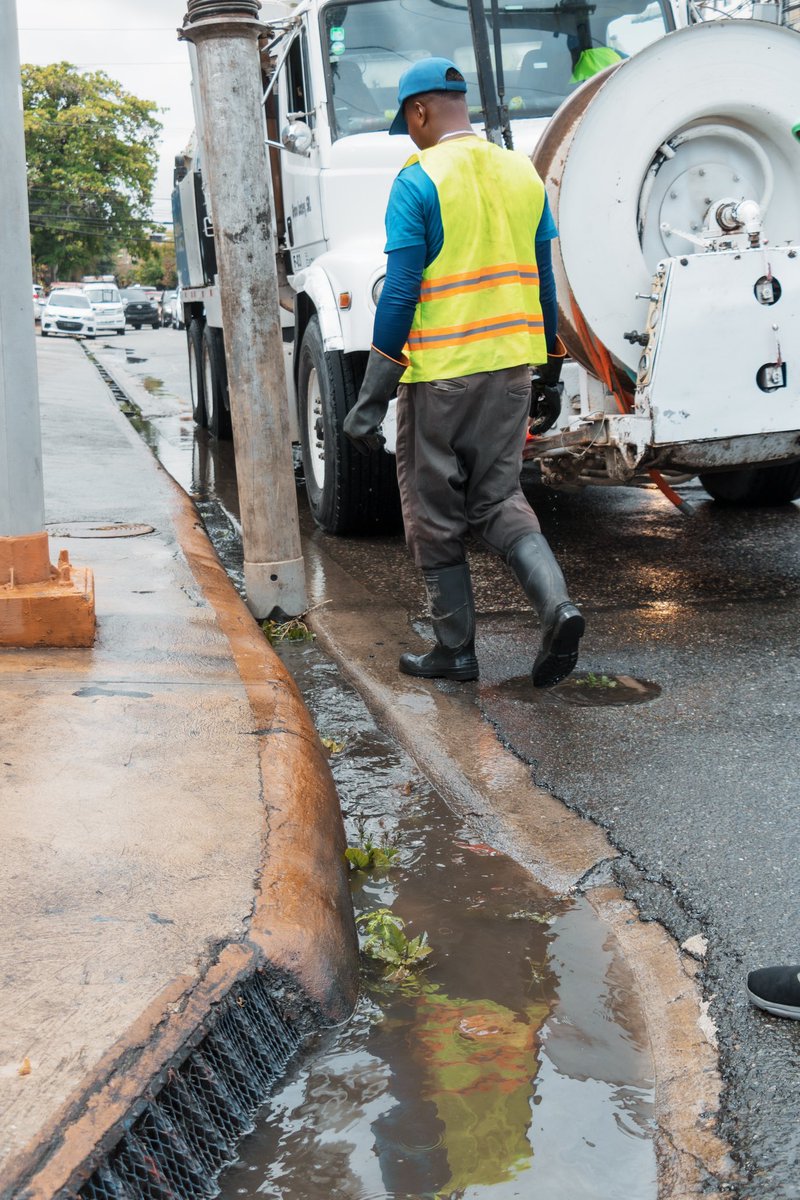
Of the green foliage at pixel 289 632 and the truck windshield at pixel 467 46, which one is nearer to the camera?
the green foliage at pixel 289 632

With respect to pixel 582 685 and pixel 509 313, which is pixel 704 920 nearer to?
pixel 582 685

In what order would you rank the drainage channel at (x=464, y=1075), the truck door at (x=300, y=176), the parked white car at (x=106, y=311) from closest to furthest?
the drainage channel at (x=464, y=1075) → the truck door at (x=300, y=176) → the parked white car at (x=106, y=311)

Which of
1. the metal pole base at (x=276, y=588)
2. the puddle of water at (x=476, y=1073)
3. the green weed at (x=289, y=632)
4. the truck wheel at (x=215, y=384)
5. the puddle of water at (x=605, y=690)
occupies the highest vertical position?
the truck wheel at (x=215, y=384)

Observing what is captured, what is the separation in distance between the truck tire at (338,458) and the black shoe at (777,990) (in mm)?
4216

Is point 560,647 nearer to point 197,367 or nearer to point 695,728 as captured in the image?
point 695,728

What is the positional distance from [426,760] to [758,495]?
4.13 meters

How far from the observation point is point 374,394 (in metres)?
4.33

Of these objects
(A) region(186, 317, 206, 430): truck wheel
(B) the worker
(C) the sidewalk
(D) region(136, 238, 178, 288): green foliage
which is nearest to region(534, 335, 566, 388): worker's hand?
(B) the worker

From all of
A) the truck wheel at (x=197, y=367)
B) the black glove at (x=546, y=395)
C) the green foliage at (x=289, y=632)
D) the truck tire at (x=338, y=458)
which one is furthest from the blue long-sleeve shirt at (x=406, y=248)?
the truck wheel at (x=197, y=367)

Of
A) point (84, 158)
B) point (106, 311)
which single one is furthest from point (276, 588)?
point (84, 158)

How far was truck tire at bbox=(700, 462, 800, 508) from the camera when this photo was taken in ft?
23.6

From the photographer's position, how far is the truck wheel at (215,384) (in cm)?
1092

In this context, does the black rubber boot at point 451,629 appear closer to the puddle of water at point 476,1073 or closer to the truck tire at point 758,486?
the puddle of water at point 476,1073

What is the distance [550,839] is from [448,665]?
1368 mm
